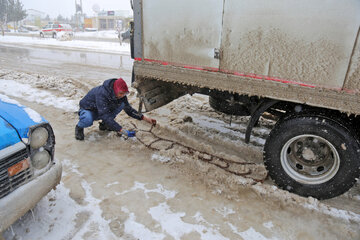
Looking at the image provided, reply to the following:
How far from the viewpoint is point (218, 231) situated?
2.32 metres

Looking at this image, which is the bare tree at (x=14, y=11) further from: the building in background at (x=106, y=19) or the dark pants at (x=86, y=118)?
the dark pants at (x=86, y=118)

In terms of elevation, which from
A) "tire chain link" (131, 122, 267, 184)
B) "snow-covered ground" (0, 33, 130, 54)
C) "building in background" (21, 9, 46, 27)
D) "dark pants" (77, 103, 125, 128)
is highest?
"building in background" (21, 9, 46, 27)

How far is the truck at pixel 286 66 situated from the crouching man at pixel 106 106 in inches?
33.9

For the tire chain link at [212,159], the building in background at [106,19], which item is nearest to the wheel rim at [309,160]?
the tire chain link at [212,159]

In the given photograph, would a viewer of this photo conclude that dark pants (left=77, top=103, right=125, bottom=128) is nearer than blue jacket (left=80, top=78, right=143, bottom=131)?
No

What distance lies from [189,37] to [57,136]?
2.80m

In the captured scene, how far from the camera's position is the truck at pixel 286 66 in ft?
7.38

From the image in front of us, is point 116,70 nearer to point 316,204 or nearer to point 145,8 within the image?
point 145,8

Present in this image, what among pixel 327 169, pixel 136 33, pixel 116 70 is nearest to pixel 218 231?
pixel 327 169

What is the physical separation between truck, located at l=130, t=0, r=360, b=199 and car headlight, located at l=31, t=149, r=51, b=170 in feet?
6.00

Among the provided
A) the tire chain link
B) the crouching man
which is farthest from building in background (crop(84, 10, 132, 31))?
the tire chain link

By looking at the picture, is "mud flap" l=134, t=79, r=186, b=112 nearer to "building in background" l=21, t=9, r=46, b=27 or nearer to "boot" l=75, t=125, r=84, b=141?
"boot" l=75, t=125, r=84, b=141

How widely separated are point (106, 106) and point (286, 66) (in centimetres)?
262

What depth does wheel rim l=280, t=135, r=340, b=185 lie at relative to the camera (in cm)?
272
